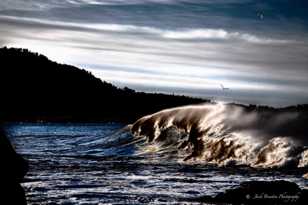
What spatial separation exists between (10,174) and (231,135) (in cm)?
2822

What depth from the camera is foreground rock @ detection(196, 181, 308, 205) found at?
17688 mm

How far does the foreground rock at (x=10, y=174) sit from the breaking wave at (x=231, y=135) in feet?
70.1

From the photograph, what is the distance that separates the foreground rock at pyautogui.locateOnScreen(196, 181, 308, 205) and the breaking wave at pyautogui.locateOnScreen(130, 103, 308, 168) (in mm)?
10500

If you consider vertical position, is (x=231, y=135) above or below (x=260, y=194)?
above

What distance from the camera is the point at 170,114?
4922 centimetres

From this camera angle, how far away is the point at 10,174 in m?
9.27

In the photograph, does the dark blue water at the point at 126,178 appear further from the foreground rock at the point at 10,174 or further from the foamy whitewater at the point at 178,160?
the foreground rock at the point at 10,174

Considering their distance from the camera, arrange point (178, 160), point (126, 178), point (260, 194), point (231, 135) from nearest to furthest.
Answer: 1. point (260, 194)
2. point (126, 178)
3. point (178, 160)
4. point (231, 135)

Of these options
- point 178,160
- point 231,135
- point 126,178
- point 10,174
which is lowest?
point 178,160

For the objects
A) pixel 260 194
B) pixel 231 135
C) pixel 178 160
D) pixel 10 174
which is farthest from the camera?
pixel 231 135

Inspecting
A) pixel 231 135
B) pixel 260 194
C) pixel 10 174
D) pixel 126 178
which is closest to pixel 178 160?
pixel 231 135

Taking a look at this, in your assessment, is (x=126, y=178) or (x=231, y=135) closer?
(x=126, y=178)

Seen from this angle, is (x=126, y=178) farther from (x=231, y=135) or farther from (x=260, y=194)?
(x=231, y=135)

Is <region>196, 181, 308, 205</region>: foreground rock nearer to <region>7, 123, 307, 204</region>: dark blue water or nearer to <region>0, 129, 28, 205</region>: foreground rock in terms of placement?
<region>7, 123, 307, 204</region>: dark blue water
